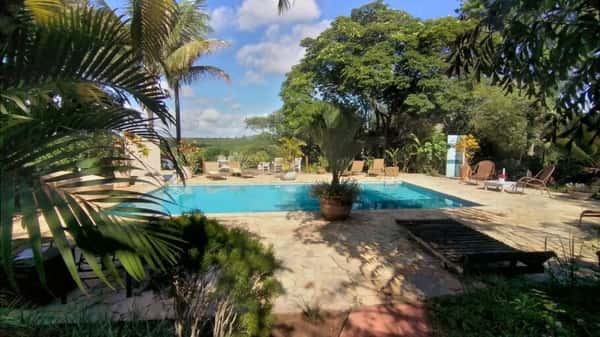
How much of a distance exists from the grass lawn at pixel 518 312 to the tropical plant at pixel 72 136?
2.47 m

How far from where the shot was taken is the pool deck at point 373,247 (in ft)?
10.0

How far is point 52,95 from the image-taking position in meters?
1.68

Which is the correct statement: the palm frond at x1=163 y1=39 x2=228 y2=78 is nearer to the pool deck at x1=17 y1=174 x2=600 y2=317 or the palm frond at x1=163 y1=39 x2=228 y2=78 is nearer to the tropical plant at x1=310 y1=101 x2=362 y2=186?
the tropical plant at x1=310 y1=101 x2=362 y2=186

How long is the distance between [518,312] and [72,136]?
332cm

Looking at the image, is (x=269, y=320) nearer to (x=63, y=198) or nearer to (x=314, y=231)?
(x=63, y=198)

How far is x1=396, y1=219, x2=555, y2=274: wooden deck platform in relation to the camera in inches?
134

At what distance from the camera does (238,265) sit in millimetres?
1902

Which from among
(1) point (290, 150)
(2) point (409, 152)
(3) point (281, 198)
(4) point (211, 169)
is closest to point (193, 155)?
(4) point (211, 169)

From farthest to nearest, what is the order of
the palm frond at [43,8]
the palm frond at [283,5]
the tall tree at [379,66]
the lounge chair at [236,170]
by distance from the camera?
the tall tree at [379,66], the lounge chair at [236,170], the palm frond at [283,5], the palm frond at [43,8]

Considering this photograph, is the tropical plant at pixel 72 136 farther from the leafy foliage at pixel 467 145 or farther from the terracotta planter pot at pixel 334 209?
the leafy foliage at pixel 467 145

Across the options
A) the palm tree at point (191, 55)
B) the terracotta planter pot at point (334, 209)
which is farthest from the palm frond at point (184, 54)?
the terracotta planter pot at point (334, 209)

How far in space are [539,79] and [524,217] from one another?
17.7 feet

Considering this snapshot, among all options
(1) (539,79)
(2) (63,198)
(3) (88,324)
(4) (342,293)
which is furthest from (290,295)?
(1) (539,79)

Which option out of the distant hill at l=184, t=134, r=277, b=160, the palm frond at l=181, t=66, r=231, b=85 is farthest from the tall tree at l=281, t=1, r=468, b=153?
the distant hill at l=184, t=134, r=277, b=160
